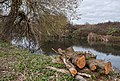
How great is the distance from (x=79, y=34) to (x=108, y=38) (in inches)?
252

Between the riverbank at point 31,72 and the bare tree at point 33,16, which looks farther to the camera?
the bare tree at point 33,16

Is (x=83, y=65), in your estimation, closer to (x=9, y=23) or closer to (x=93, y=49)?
(x=9, y=23)

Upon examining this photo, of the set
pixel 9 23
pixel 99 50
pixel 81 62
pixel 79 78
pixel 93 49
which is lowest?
pixel 93 49

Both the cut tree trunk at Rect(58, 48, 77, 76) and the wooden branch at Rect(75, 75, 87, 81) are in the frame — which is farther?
the cut tree trunk at Rect(58, 48, 77, 76)

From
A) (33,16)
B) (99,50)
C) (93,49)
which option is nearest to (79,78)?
(33,16)

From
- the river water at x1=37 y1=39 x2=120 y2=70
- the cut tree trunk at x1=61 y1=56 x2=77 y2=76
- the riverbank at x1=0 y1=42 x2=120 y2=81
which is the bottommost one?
the river water at x1=37 y1=39 x2=120 y2=70

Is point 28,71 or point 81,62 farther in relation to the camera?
point 81,62

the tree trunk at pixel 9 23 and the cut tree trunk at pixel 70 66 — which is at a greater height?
the cut tree trunk at pixel 70 66

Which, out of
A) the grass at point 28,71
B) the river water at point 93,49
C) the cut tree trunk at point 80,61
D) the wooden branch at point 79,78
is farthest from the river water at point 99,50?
the wooden branch at point 79,78

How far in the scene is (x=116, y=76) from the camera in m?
8.78

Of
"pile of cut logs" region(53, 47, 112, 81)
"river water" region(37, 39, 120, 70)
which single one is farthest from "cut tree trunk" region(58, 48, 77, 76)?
"river water" region(37, 39, 120, 70)

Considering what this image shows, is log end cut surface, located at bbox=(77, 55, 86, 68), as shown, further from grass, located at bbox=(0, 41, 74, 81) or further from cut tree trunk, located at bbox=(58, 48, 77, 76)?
grass, located at bbox=(0, 41, 74, 81)

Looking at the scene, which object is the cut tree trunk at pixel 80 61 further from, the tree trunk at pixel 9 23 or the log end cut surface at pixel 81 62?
the tree trunk at pixel 9 23

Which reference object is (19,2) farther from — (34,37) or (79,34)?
(79,34)
